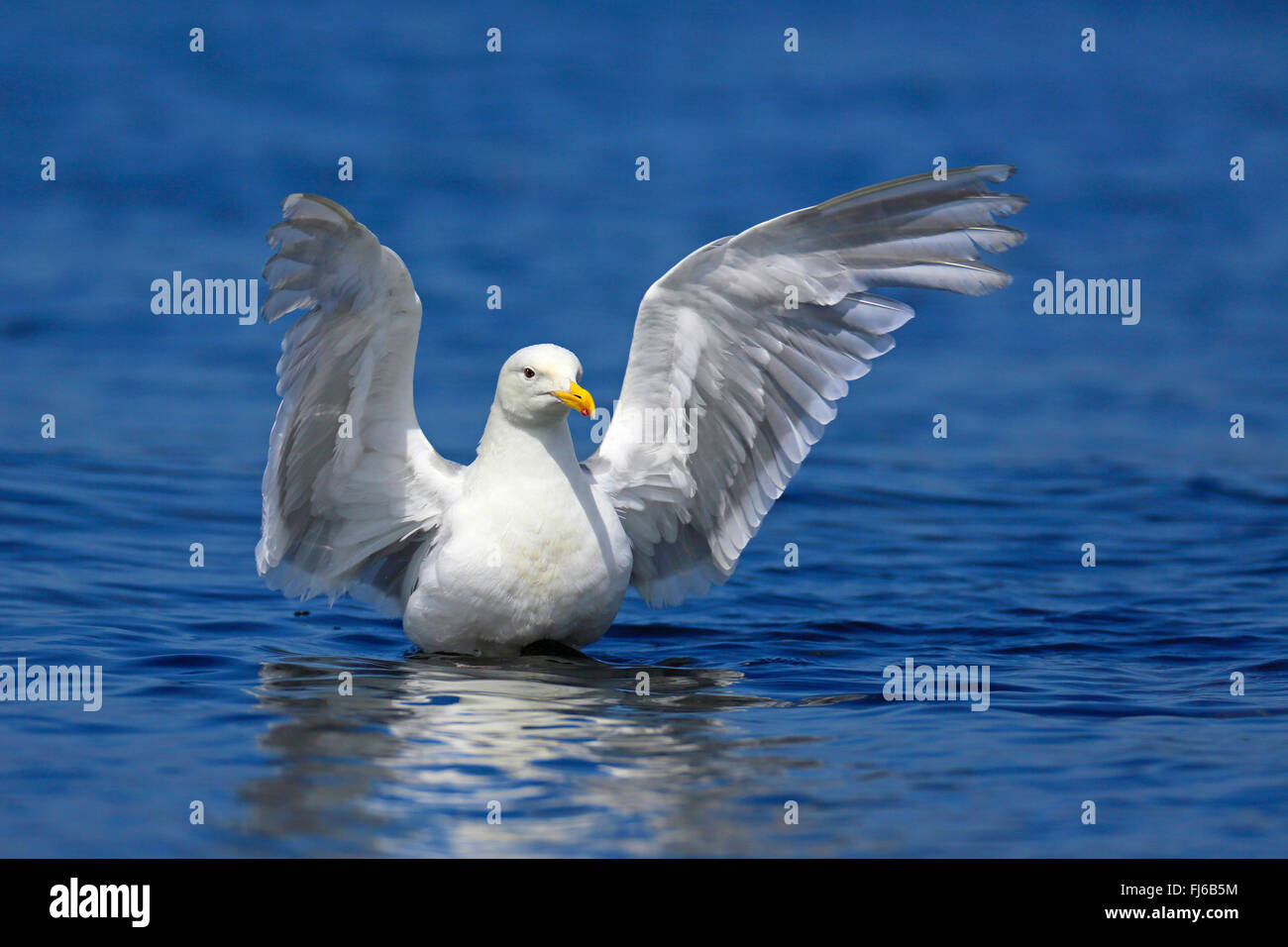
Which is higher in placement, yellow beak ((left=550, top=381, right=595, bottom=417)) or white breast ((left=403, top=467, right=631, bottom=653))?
yellow beak ((left=550, top=381, right=595, bottom=417))

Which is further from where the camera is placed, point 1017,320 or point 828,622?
point 1017,320

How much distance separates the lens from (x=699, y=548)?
875cm

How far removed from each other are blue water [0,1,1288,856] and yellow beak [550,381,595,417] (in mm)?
1298

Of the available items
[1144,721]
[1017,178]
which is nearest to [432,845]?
[1144,721]

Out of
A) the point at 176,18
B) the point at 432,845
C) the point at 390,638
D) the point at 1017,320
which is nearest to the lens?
the point at 432,845

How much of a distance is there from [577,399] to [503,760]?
1.85 metres

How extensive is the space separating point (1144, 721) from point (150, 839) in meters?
4.08

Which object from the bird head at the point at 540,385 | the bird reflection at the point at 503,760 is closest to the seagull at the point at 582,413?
the bird head at the point at 540,385

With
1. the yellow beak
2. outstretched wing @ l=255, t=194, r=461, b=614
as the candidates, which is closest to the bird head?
the yellow beak

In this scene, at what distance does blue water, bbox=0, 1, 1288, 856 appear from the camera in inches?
239

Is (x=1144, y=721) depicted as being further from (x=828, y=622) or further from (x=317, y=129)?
(x=317, y=129)

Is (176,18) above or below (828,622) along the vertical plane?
above

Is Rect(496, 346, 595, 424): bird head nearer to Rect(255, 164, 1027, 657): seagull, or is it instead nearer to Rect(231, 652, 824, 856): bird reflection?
Rect(255, 164, 1027, 657): seagull

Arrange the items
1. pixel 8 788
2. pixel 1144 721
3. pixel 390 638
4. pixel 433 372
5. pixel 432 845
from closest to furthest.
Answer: pixel 432 845
pixel 8 788
pixel 1144 721
pixel 390 638
pixel 433 372
